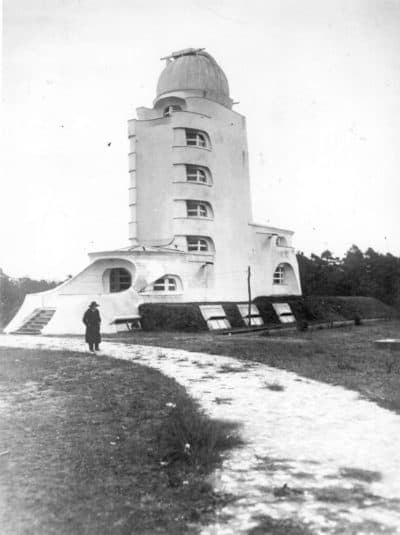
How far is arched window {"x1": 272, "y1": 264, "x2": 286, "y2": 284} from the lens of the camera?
1634 inches

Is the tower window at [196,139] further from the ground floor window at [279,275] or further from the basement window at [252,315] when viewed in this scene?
the ground floor window at [279,275]

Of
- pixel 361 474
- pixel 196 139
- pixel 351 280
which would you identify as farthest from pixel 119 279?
pixel 351 280

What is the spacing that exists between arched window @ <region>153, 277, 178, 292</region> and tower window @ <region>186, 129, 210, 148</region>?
9.42 m

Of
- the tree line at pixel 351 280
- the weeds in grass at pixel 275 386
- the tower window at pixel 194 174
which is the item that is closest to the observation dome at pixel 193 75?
the tower window at pixel 194 174

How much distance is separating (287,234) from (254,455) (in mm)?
36424

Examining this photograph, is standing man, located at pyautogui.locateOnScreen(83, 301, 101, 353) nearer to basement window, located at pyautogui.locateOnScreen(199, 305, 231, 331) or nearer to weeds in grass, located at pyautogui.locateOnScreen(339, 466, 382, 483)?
basement window, located at pyautogui.locateOnScreen(199, 305, 231, 331)

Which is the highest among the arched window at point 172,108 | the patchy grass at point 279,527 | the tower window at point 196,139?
the arched window at point 172,108

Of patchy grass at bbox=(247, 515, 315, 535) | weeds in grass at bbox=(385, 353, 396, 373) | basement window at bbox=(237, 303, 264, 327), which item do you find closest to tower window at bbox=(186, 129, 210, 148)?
basement window at bbox=(237, 303, 264, 327)

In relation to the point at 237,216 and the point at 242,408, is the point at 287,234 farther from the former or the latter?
the point at 242,408

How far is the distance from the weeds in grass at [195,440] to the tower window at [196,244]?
2727 centimetres

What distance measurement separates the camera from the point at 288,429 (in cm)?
747

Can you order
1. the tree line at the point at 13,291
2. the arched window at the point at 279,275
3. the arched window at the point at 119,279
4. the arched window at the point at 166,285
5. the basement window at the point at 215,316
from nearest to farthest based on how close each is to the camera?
the basement window at the point at 215,316, the arched window at the point at 166,285, the arched window at the point at 119,279, the tree line at the point at 13,291, the arched window at the point at 279,275

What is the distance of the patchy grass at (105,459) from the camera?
4727 mm

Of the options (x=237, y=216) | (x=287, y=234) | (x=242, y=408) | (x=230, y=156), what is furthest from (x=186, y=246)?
(x=242, y=408)
